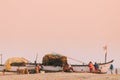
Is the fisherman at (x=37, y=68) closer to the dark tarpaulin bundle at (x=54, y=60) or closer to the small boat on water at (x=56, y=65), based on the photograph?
the small boat on water at (x=56, y=65)

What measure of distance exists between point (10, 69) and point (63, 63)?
763 cm

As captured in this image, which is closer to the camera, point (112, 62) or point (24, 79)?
point (24, 79)

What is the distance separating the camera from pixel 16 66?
1839 inches

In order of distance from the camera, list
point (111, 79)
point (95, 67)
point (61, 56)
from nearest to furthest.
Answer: point (111, 79) < point (95, 67) < point (61, 56)

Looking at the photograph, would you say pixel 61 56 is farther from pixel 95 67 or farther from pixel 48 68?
pixel 95 67

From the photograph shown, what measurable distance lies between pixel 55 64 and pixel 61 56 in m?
1.87

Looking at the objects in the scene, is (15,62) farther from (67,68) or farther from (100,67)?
(100,67)

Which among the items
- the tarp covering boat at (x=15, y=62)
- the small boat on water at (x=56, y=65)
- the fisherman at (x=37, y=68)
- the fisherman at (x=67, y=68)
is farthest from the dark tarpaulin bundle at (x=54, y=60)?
the tarp covering boat at (x=15, y=62)

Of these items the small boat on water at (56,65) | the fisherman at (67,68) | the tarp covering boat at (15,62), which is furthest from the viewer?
the tarp covering boat at (15,62)

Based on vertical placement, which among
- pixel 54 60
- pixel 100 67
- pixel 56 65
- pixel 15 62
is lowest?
pixel 100 67

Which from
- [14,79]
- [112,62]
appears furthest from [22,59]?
[14,79]

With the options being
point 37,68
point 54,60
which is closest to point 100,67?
point 54,60

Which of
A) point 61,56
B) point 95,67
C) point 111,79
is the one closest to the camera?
point 111,79

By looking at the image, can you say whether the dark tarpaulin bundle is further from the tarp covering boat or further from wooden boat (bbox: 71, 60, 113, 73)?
the tarp covering boat
